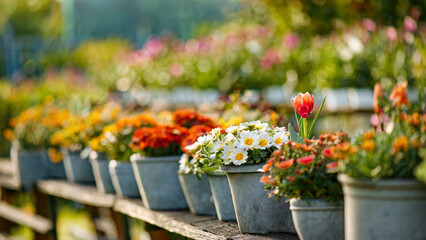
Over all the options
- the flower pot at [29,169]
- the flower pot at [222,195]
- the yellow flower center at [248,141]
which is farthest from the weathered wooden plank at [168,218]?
the flower pot at [29,169]

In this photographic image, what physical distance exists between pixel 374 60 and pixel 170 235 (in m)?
4.37

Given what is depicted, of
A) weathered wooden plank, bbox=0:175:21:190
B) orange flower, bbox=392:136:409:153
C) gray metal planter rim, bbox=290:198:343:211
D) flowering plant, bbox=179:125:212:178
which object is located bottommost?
weathered wooden plank, bbox=0:175:21:190

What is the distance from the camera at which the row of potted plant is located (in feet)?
5.49

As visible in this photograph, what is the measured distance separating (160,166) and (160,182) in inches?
2.9

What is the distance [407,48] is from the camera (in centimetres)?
662

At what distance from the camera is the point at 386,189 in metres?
1.65

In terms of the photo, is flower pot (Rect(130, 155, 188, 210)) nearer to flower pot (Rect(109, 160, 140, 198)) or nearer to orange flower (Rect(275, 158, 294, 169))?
flower pot (Rect(109, 160, 140, 198))

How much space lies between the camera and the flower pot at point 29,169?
15.3 ft

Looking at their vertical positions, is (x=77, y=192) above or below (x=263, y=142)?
below

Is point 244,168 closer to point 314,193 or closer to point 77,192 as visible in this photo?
point 314,193

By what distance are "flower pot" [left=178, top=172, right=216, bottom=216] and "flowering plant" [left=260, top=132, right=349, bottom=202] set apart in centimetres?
75

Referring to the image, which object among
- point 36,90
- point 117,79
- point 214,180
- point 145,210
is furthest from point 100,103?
point 117,79

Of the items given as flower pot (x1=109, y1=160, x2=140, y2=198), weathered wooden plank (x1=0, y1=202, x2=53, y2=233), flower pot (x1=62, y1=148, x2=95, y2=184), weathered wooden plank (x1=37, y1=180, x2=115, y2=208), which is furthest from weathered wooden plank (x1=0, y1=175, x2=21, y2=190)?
flower pot (x1=109, y1=160, x2=140, y2=198)

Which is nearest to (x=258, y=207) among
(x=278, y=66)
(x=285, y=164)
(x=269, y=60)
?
(x=285, y=164)
